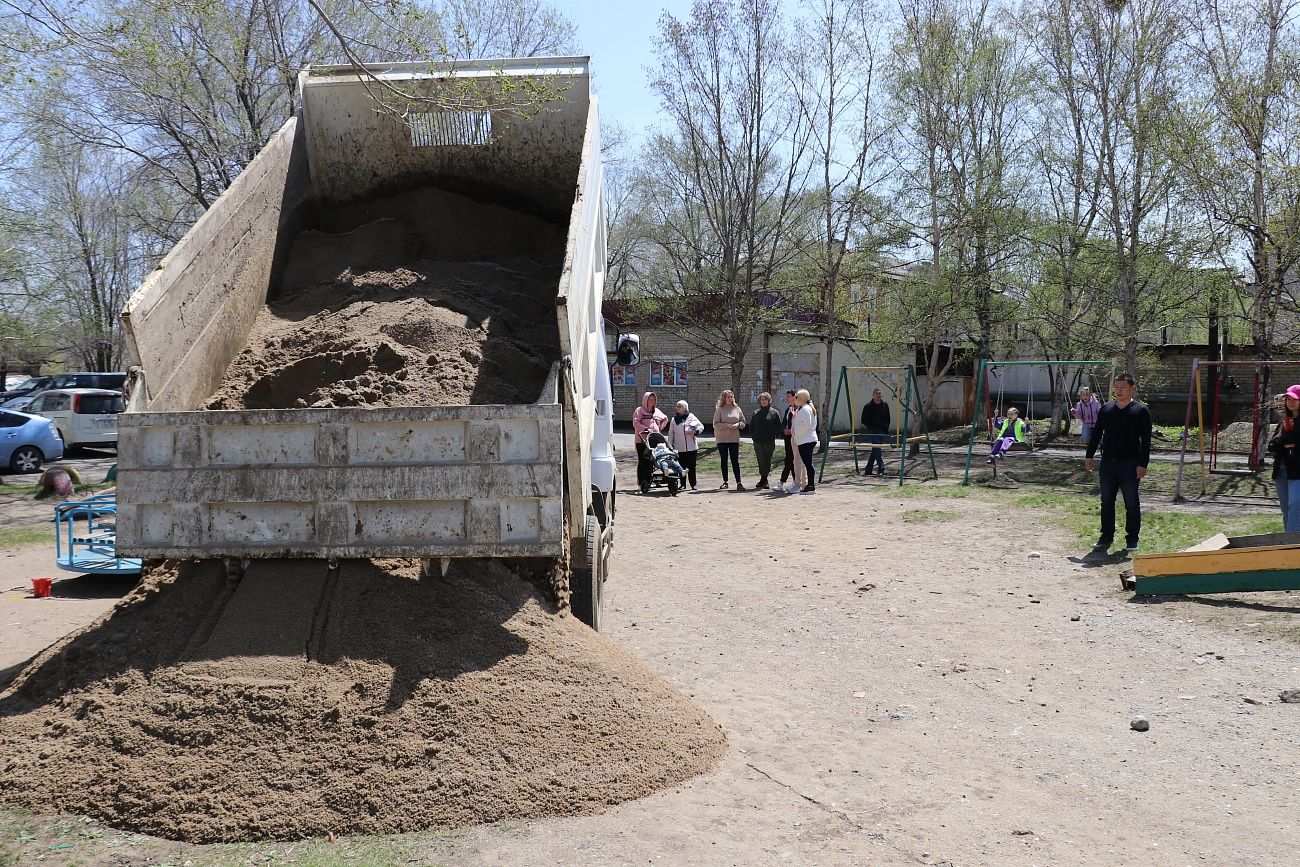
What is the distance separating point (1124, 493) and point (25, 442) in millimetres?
19291

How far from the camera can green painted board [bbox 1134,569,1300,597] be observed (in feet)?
23.7

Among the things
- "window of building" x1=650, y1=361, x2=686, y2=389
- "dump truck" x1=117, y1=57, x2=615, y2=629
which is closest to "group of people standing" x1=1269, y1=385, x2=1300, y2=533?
"dump truck" x1=117, y1=57, x2=615, y2=629

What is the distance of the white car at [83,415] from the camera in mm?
21719

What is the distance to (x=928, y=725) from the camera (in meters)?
4.97

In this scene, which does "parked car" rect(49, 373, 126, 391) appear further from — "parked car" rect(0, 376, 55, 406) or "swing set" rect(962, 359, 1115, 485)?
"swing set" rect(962, 359, 1115, 485)

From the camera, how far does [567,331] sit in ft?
16.1

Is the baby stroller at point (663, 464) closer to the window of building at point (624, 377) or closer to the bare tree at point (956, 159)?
the bare tree at point (956, 159)

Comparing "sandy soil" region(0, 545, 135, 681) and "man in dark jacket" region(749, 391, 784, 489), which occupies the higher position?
"man in dark jacket" region(749, 391, 784, 489)

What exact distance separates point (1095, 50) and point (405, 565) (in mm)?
19068

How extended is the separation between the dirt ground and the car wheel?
43.1 feet

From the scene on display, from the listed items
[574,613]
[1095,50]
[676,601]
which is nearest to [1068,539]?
[676,601]

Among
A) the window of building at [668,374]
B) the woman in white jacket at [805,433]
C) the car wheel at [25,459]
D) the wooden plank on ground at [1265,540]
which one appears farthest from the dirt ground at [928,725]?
the window of building at [668,374]

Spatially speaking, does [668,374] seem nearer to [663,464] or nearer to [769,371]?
[769,371]

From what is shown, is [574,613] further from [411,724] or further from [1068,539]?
[1068,539]
